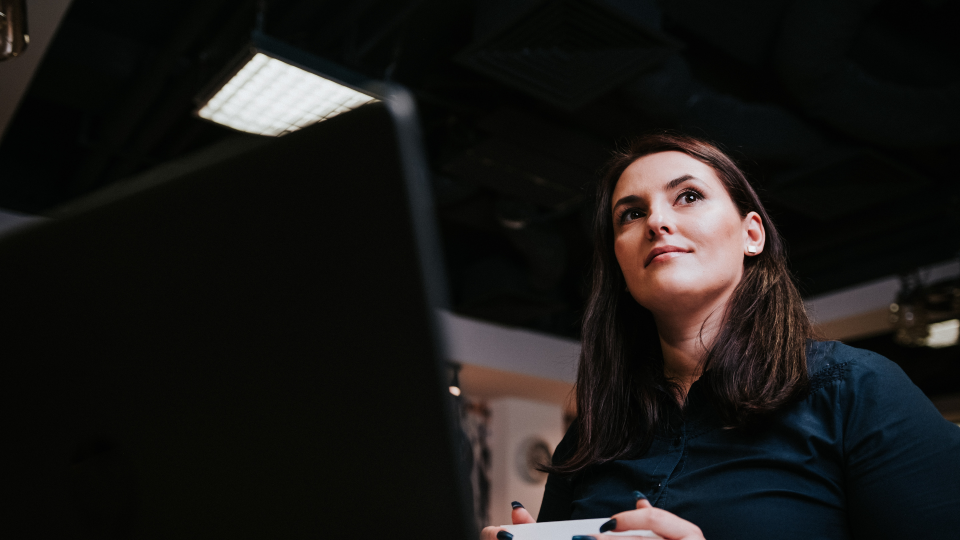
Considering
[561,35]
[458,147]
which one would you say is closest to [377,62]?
[458,147]

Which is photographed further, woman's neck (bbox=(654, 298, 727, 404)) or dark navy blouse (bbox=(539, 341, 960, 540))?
woman's neck (bbox=(654, 298, 727, 404))

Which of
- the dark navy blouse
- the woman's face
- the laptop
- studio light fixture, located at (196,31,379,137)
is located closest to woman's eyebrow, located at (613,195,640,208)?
the woman's face

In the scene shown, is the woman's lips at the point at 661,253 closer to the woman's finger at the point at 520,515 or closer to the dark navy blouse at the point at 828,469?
the dark navy blouse at the point at 828,469

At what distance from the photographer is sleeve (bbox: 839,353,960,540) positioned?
77 cm

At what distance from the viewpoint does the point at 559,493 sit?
45.2 inches

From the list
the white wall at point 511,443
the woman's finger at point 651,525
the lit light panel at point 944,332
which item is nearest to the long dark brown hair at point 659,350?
the woman's finger at point 651,525

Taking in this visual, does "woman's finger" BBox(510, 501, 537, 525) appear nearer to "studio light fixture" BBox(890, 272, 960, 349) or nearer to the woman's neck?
the woman's neck

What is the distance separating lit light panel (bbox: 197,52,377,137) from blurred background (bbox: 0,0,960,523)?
0.08 metres

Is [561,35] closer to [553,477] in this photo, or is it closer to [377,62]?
[377,62]

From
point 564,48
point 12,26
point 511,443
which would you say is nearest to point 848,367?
point 12,26

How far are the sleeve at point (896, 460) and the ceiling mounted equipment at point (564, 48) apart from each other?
5.70 ft

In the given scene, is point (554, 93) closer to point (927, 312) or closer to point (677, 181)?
point (677, 181)

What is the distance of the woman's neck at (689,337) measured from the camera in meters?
1.08

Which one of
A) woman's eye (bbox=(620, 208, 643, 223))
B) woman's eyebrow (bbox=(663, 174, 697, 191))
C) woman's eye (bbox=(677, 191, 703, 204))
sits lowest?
woman's eye (bbox=(620, 208, 643, 223))
